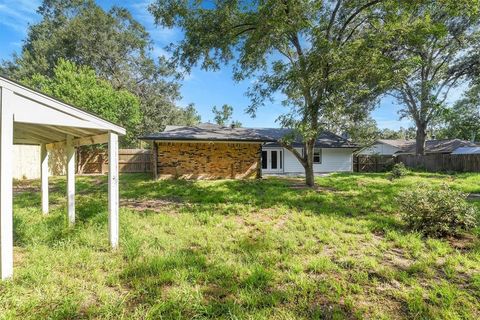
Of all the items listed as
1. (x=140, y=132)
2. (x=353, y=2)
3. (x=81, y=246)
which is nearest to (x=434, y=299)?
(x=81, y=246)

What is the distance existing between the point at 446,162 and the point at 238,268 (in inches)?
856

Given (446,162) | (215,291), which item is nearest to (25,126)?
(215,291)

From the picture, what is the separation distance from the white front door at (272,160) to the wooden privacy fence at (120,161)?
8714mm

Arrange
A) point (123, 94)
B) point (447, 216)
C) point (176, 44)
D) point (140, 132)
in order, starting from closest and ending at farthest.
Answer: point (447, 216) < point (176, 44) < point (123, 94) < point (140, 132)

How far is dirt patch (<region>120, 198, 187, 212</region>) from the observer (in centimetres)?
772

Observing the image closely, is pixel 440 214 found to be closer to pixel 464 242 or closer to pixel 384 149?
pixel 464 242

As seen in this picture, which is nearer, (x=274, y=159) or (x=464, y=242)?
(x=464, y=242)

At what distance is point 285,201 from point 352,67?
5.56 meters

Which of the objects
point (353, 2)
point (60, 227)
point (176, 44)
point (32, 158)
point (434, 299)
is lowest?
point (434, 299)

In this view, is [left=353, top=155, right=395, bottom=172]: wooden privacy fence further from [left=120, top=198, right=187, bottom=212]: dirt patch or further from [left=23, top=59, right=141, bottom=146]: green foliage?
[left=23, top=59, right=141, bottom=146]: green foliage

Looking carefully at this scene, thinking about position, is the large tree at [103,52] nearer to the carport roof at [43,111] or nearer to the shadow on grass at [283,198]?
the shadow on grass at [283,198]

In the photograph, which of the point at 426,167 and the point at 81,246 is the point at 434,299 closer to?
the point at 81,246

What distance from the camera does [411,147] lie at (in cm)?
3203

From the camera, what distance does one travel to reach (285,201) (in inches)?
338
